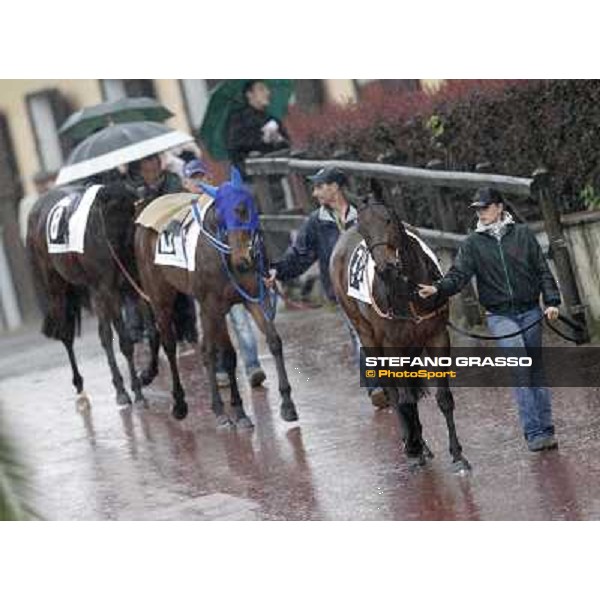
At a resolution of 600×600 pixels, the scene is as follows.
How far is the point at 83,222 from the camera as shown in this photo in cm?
1024

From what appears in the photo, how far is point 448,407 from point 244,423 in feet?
6.29

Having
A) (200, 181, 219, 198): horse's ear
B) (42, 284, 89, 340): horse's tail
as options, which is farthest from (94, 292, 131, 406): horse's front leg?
(200, 181, 219, 198): horse's ear

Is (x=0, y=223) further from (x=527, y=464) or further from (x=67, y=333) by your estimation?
(x=527, y=464)

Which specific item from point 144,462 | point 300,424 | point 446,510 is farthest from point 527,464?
point 144,462

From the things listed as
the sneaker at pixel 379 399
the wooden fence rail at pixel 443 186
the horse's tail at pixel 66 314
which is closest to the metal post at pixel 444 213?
the wooden fence rail at pixel 443 186

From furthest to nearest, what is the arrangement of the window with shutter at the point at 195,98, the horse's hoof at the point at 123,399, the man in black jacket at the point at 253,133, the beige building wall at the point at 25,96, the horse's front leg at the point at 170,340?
the horse's hoof at the point at 123,399, the horse's front leg at the point at 170,340, the man in black jacket at the point at 253,133, the window with shutter at the point at 195,98, the beige building wall at the point at 25,96

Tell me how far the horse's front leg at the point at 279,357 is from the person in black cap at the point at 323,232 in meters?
0.31

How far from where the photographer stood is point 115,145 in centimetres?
935

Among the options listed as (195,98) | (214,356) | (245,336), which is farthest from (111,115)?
(245,336)

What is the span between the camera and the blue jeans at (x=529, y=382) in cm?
778

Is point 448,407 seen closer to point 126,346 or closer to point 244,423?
point 244,423

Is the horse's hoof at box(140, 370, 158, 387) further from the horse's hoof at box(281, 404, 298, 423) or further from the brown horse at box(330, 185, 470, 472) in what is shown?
the brown horse at box(330, 185, 470, 472)

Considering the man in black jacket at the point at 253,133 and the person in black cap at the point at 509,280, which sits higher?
the man in black jacket at the point at 253,133

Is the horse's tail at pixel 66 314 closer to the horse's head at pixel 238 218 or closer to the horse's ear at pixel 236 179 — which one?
the horse's head at pixel 238 218
